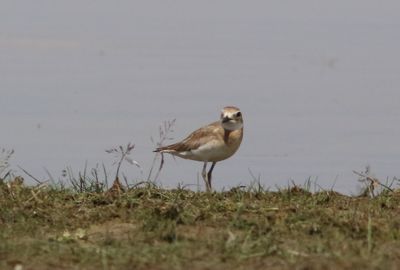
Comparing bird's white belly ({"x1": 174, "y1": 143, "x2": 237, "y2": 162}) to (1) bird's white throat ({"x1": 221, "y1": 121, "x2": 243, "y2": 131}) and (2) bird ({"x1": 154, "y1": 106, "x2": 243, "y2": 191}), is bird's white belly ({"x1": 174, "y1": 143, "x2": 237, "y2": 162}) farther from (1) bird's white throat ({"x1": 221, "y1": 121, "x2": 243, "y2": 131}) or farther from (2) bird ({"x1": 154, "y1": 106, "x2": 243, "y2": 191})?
(1) bird's white throat ({"x1": 221, "y1": 121, "x2": 243, "y2": 131})

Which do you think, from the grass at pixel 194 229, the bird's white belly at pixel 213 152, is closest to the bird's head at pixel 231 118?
the bird's white belly at pixel 213 152

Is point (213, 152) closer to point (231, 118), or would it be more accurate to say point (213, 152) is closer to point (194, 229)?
point (231, 118)

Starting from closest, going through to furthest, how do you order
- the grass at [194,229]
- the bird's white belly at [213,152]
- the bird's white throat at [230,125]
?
the grass at [194,229] < the bird's white belly at [213,152] < the bird's white throat at [230,125]

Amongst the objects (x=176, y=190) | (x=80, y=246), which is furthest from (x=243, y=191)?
(x=80, y=246)

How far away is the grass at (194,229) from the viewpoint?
7.35 m

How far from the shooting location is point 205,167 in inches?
460

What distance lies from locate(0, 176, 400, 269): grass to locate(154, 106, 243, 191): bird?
80.0 inches

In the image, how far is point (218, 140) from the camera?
11617mm

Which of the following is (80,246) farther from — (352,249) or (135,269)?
(352,249)

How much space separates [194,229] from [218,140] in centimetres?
338

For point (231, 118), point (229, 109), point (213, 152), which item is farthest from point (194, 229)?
point (229, 109)

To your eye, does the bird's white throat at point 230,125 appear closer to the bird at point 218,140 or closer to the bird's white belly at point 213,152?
the bird at point 218,140

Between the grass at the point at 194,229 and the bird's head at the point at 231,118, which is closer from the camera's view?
the grass at the point at 194,229

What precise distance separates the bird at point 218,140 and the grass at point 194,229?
2032 mm
